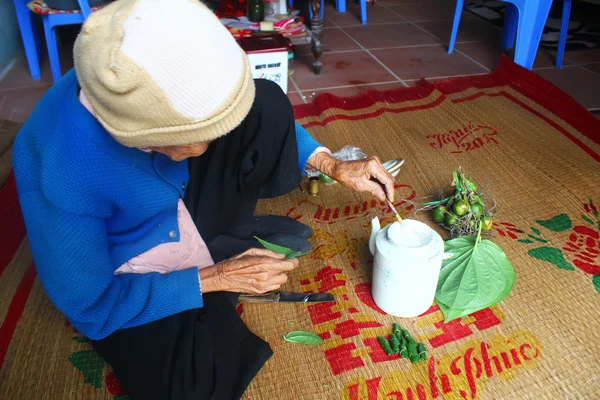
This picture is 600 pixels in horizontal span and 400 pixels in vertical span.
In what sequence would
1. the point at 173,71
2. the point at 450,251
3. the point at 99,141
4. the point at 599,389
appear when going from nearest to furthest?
1. the point at 173,71
2. the point at 99,141
3. the point at 599,389
4. the point at 450,251

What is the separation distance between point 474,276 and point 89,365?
928mm

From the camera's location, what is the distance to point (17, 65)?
2.80 m

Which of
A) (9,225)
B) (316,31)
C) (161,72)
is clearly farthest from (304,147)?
(316,31)

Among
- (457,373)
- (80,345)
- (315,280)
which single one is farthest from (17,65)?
(457,373)

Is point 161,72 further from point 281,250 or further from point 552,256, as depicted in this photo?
point 552,256

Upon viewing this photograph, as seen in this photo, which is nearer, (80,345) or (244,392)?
(244,392)

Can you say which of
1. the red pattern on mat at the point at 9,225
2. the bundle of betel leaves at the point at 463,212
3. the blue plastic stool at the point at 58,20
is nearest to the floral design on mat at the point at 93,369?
the red pattern on mat at the point at 9,225

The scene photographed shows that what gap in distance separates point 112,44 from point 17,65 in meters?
2.61

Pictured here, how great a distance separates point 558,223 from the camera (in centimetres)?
141

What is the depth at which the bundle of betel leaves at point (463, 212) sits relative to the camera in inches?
52.4

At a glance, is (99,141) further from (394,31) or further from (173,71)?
(394,31)

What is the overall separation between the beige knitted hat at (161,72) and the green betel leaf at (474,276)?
28.0 inches

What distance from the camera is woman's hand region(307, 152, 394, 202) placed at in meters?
1.17

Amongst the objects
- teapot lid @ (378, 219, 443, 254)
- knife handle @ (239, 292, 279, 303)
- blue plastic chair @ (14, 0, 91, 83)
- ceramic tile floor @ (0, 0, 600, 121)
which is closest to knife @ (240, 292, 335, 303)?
knife handle @ (239, 292, 279, 303)
